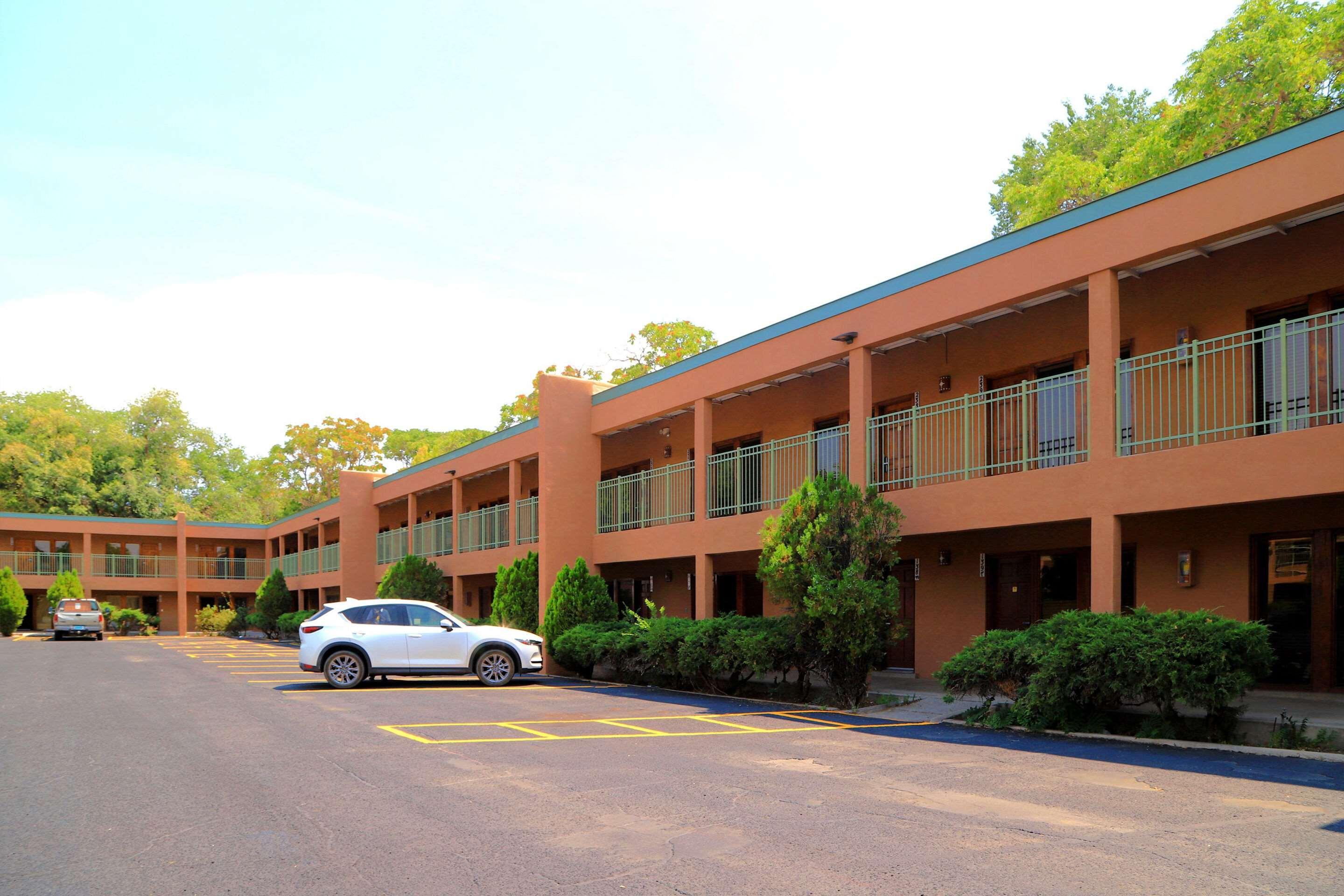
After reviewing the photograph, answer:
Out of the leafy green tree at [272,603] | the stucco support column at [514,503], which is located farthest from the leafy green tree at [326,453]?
the stucco support column at [514,503]

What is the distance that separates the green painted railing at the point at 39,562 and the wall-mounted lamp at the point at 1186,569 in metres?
51.1

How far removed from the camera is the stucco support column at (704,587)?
61.8ft

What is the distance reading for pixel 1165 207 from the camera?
11.7 m

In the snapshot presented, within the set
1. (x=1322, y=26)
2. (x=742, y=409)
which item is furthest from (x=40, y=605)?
(x=1322, y=26)

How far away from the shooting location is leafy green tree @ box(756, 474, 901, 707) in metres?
13.9

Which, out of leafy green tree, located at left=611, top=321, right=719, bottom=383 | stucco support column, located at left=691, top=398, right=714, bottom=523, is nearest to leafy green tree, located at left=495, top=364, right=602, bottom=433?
leafy green tree, located at left=611, top=321, right=719, bottom=383

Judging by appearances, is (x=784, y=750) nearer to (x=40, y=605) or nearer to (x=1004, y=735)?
(x=1004, y=735)

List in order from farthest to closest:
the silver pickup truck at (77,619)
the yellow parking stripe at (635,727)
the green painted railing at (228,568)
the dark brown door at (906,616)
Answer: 1. the green painted railing at (228,568)
2. the silver pickup truck at (77,619)
3. the dark brown door at (906,616)
4. the yellow parking stripe at (635,727)

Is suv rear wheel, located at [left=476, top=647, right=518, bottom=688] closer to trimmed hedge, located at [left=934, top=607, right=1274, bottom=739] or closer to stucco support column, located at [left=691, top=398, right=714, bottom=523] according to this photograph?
stucco support column, located at [left=691, top=398, right=714, bottom=523]

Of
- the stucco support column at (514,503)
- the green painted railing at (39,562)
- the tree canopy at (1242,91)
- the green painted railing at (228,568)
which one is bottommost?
the green painted railing at (228,568)

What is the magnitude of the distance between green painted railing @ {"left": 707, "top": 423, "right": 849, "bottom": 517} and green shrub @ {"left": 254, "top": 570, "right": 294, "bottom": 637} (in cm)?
2997

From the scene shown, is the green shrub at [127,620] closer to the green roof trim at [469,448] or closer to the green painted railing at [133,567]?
the green painted railing at [133,567]

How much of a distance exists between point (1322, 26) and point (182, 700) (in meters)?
27.4

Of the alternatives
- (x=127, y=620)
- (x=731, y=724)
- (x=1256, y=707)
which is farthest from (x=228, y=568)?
(x=1256, y=707)
